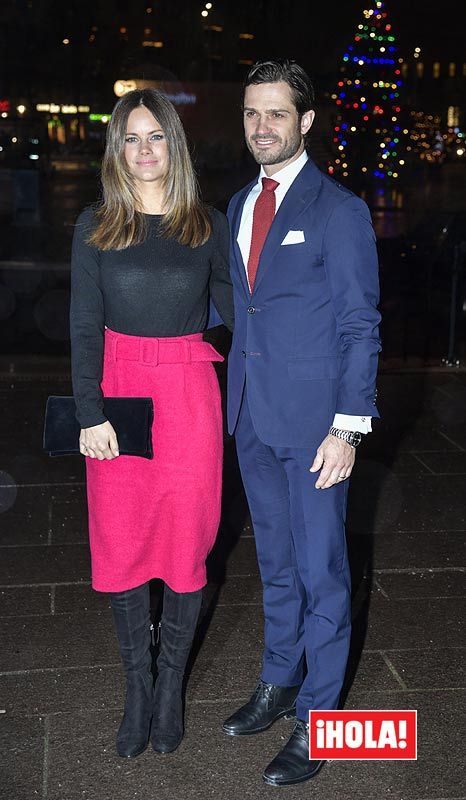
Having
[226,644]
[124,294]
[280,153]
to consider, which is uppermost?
[280,153]

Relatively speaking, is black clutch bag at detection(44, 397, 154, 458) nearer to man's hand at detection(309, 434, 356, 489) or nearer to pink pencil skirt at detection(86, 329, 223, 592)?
pink pencil skirt at detection(86, 329, 223, 592)

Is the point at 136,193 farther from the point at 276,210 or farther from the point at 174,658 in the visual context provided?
the point at 174,658

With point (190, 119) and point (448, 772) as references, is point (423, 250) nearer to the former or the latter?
point (448, 772)

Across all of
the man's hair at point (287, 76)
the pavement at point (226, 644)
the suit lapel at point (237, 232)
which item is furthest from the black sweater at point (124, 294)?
the pavement at point (226, 644)

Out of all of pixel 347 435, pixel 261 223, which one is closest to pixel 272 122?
pixel 261 223

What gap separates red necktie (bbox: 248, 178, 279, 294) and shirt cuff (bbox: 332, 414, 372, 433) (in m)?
0.54

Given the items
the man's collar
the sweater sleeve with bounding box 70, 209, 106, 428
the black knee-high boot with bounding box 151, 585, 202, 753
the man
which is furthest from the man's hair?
the black knee-high boot with bounding box 151, 585, 202, 753

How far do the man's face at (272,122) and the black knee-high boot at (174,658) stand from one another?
5.11 ft

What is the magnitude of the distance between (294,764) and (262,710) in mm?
347

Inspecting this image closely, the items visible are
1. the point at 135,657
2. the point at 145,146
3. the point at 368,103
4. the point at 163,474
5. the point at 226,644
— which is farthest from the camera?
the point at 368,103

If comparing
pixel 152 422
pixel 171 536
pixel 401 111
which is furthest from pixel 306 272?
pixel 401 111

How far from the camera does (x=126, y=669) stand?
367 centimetres

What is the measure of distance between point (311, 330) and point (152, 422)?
0.63 m

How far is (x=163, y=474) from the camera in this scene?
3488 mm
